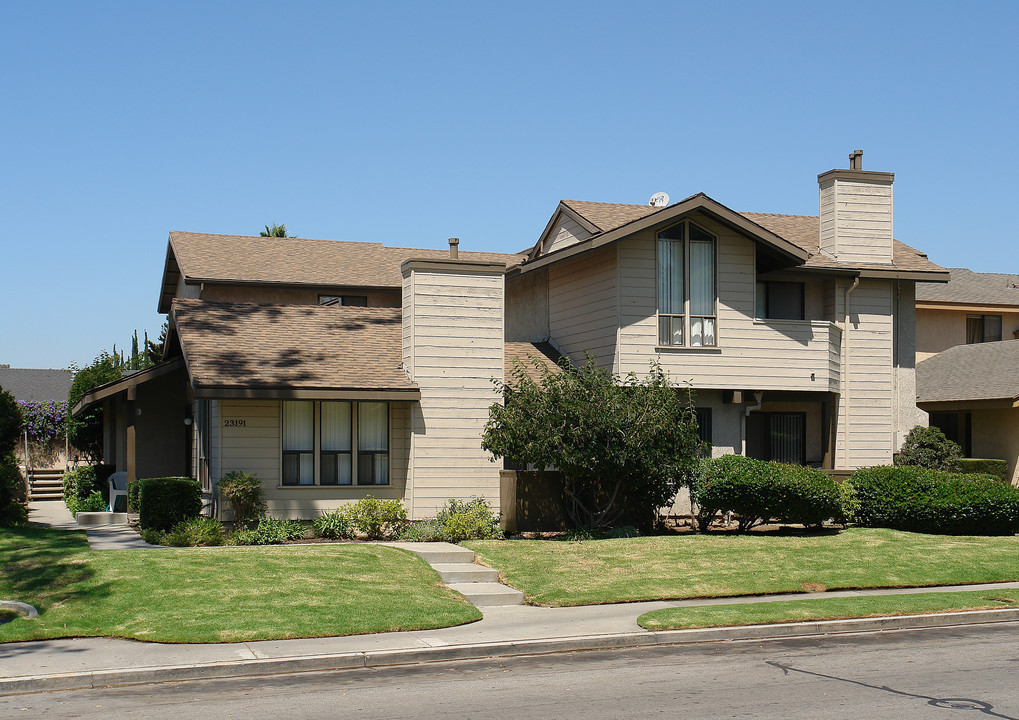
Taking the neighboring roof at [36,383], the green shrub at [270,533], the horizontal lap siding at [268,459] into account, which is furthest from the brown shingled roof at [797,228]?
the neighboring roof at [36,383]

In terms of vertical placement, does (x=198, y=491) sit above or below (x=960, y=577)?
above

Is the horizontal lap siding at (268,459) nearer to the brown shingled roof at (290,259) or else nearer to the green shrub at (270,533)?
the green shrub at (270,533)

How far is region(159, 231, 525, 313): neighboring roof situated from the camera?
29.1 metres

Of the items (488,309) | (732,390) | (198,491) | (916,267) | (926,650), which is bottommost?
(926,650)

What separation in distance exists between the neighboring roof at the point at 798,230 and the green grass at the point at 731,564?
7427 millimetres

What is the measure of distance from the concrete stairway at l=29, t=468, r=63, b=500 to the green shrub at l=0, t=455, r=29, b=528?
15.9 metres

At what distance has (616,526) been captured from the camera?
20844 mm

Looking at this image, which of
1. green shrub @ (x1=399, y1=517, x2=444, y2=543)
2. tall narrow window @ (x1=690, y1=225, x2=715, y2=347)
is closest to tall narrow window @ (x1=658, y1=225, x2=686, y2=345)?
tall narrow window @ (x1=690, y1=225, x2=715, y2=347)

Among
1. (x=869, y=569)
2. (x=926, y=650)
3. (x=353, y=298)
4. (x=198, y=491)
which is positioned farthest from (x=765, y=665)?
(x=353, y=298)

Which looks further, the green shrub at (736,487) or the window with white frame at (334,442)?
the green shrub at (736,487)

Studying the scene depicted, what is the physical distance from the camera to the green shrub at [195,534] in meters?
17.6

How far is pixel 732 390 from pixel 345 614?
13535mm

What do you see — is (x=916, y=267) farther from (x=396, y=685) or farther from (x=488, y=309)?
(x=396, y=685)

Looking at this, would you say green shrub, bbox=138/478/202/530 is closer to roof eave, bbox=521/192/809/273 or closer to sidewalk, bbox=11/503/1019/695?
sidewalk, bbox=11/503/1019/695
